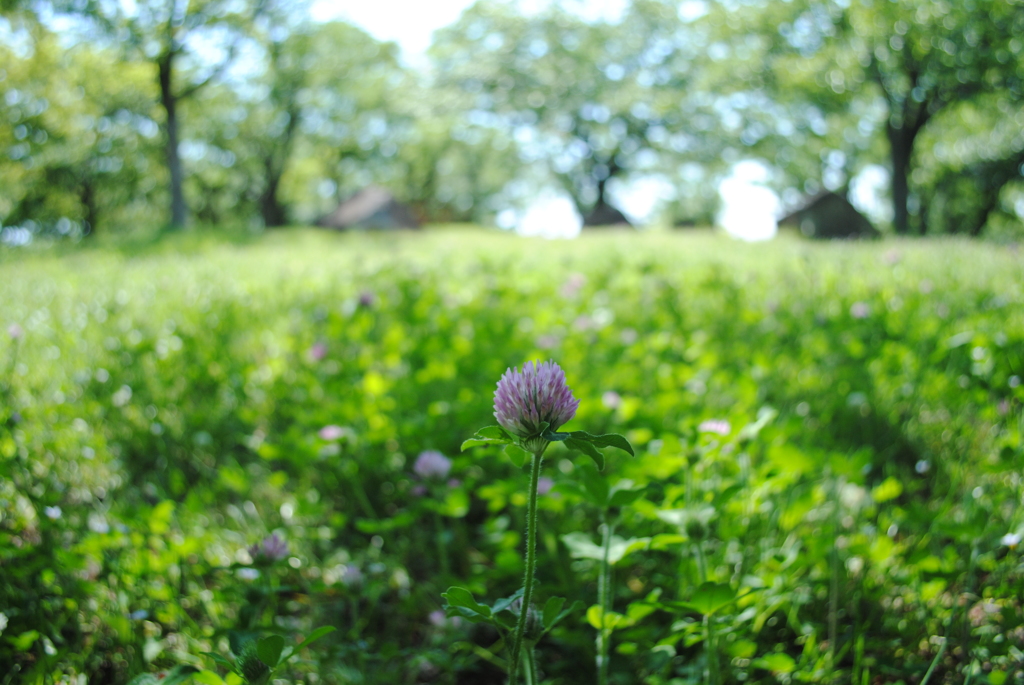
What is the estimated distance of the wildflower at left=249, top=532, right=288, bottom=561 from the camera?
1.24 metres

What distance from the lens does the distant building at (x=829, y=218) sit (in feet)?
76.0

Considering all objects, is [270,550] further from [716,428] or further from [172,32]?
[172,32]

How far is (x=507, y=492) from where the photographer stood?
62.2 inches

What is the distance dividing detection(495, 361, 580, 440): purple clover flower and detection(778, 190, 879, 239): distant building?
24595mm

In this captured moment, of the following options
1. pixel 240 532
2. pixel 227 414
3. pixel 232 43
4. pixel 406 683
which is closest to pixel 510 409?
pixel 406 683

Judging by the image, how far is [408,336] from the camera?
3049 millimetres

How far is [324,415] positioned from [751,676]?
1527mm

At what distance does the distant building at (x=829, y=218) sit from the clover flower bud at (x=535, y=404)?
24595 mm

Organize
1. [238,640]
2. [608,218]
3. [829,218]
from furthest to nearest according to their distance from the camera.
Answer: [608,218]
[829,218]
[238,640]

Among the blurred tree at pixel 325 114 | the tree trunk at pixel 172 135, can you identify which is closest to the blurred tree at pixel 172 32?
the tree trunk at pixel 172 135

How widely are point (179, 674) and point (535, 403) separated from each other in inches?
27.0

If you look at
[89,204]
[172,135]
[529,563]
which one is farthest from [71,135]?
[529,563]

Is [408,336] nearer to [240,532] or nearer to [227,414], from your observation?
[227,414]

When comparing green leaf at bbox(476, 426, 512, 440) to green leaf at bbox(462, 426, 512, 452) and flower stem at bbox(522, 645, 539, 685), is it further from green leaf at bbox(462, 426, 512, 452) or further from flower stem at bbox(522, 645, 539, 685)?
flower stem at bbox(522, 645, 539, 685)
